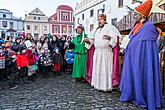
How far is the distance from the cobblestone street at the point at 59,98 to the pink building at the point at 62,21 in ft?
145

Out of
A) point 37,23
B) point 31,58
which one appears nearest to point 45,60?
point 31,58

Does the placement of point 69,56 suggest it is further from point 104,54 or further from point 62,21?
point 62,21

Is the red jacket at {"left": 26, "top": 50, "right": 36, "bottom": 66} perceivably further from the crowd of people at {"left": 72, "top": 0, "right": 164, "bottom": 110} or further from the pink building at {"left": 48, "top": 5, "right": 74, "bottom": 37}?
the pink building at {"left": 48, "top": 5, "right": 74, "bottom": 37}

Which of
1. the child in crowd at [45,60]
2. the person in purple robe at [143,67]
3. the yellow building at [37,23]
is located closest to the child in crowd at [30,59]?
the child in crowd at [45,60]

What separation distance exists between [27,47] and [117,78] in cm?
323

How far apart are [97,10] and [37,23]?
2468 centimetres

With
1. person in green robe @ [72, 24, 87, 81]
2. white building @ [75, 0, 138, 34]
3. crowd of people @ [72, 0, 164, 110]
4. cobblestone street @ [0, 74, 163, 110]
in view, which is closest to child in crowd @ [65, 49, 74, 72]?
person in green robe @ [72, 24, 87, 81]

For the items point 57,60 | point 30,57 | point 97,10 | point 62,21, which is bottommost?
point 57,60

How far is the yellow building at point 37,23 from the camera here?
5031 cm

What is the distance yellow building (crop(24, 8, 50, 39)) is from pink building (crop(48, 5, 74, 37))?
1.22 meters

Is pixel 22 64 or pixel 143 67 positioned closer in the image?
pixel 143 67

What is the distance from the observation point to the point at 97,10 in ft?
93.9

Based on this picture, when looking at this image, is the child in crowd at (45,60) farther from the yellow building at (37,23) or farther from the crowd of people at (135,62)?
the yellow building at (37,23)

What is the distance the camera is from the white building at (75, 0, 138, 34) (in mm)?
23109
